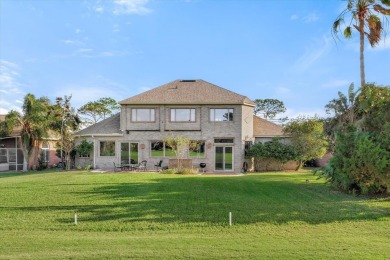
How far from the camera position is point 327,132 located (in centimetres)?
2431

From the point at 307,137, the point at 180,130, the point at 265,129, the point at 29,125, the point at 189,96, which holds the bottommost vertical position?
the point at 307,137

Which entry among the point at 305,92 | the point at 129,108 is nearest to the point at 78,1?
the point at 129,108

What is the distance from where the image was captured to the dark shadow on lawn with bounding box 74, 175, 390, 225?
1159 centimetres

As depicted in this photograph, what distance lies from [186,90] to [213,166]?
790cm

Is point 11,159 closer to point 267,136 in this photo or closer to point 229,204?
point 267,136

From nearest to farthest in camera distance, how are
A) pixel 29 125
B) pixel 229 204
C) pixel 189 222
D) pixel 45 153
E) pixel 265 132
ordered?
pixel 189 222, pixel 229 204, pixel 29 125, pixel 265 132, pixel 45 153

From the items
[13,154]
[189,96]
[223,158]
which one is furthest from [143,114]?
[13,154]

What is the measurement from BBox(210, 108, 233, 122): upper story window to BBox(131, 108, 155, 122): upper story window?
5.57 m

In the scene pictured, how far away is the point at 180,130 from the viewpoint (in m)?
30.3

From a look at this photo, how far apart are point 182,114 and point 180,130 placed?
1502 millimetres

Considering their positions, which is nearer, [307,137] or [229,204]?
[229,204]

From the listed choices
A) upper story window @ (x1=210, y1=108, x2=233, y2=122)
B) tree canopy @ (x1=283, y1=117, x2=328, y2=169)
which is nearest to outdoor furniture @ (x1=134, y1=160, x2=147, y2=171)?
upper story window @ (x1=210, y1=108, x2=233, y2=122)

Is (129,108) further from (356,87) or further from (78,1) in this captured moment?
(356,87)

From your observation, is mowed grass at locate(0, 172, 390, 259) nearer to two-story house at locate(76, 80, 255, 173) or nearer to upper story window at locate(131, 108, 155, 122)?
two-story house at locate(76, 80, 255, 173)
